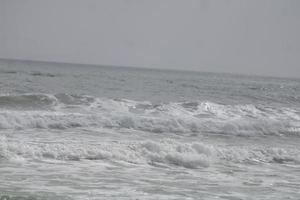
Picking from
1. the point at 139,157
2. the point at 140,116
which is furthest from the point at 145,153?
the point at 140,116

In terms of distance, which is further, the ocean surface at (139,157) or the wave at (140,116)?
the wave at (140,116)

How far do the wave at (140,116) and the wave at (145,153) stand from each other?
368 cm

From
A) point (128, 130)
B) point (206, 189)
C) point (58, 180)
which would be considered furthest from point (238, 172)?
point (128, 130)

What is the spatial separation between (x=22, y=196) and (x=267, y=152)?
276 inches

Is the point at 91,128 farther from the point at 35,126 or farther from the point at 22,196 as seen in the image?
the point at 22,196

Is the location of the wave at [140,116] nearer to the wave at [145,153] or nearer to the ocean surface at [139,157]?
the ocean surface at [139,157]

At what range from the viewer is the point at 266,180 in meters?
8.61

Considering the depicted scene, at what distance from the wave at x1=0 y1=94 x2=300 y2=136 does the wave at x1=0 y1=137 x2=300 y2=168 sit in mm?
3677

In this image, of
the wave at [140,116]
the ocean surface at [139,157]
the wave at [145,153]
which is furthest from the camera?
the wave at [140,116]

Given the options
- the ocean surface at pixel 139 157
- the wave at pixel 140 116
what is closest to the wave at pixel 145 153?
the ocean surface at pixel 139 157

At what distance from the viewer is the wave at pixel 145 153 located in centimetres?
955

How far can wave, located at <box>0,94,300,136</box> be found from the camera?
14.6 meters

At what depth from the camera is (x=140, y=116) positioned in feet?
54.5

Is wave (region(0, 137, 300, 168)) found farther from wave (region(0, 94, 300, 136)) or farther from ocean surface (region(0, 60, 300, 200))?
wave (region(0, 94, 300, 136))
